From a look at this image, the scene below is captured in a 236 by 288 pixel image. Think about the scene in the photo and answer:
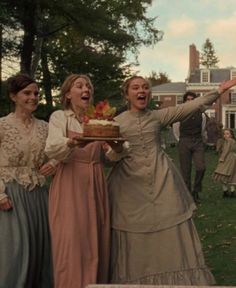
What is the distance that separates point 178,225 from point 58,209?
0.98m

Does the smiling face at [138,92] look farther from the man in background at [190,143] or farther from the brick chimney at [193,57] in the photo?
the brick chimney at [193,57]

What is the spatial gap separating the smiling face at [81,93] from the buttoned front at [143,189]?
0.41 m

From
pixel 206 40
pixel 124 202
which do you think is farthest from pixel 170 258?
pixel 206 40

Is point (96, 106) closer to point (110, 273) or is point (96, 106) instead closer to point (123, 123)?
point (123, 123)

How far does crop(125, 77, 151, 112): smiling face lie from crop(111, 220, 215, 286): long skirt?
1028 mm

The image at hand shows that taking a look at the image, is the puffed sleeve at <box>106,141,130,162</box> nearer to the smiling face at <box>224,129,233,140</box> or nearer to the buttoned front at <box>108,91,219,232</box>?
the buttoned front at <box>108,91,219,232</box>

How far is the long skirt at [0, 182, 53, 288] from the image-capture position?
5.00 meters

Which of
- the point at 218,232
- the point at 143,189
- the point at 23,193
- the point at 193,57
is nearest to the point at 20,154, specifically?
the point at 23,193

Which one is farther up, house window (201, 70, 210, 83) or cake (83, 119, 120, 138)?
house window (201, 70, 210, 83)

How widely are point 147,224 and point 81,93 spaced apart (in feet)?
3.83

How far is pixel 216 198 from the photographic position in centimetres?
1321

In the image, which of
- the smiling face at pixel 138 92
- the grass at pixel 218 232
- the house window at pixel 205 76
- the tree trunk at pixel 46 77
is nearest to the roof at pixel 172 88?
the house window at pixel 205 76

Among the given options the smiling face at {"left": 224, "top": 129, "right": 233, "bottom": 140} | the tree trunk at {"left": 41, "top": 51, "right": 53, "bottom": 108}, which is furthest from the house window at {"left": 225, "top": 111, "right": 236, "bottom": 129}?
the smiling face at {"left": 224, "top": 129, "right": 233, "bottom": 140}

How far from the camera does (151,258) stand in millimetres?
5199
